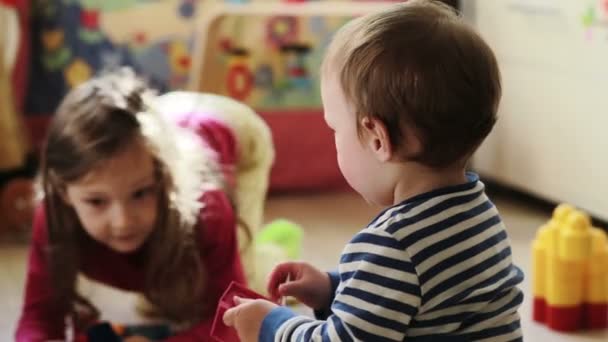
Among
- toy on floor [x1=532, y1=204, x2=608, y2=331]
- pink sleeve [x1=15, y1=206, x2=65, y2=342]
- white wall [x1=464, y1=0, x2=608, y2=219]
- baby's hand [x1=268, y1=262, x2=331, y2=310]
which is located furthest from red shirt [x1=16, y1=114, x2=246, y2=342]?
white wall [x1=464, y1=0, x2=608, y2=219]

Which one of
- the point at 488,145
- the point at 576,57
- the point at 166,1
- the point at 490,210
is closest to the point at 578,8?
the point at 576,57

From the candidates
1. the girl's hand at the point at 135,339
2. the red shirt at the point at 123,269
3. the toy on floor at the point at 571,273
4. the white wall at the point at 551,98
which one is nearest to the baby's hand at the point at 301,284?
the red shirt at the point at 123,269

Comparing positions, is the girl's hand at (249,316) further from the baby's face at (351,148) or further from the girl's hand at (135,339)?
the girl's hand at (135,339)

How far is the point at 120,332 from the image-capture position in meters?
1.47

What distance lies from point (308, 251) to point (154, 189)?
629 mm

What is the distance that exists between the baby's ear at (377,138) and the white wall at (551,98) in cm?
120

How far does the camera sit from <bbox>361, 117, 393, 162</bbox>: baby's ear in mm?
788

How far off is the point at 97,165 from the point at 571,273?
2.41 ft

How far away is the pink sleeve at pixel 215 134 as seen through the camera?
149 cm

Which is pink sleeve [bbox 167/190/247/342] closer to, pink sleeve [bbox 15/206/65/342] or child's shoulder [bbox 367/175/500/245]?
pink sleeve [bbox 15/206/65/342]

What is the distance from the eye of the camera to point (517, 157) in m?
2.21

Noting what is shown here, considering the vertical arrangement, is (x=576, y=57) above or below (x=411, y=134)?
below

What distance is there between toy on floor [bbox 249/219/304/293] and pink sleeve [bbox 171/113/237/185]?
0.16m

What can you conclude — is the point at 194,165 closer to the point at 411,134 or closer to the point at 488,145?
the point at 411,134
